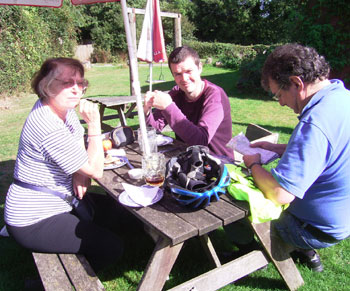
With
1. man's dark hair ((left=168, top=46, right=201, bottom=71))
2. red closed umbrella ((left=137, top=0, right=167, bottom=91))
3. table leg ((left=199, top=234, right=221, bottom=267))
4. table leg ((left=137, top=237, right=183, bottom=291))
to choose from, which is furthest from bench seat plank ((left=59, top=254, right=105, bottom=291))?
red closed umbrella ((left=137, top=0, right=167, bottom=91))

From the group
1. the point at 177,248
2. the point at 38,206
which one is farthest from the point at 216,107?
the point at 38,206

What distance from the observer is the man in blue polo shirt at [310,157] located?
148 centimetres

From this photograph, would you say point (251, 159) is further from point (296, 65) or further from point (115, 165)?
point (115, 165)

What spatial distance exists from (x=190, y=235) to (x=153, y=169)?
2.01 feet

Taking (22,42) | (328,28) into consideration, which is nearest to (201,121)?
(328,28)

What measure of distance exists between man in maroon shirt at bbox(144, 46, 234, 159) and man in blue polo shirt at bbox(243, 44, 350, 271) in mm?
562

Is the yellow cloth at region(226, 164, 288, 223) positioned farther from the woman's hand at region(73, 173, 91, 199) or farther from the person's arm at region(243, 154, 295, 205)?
the woman's hand at region(73, 173, 91, 199)

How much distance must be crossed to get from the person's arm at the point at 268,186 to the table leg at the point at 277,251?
346mm

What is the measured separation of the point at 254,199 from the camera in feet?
5.28

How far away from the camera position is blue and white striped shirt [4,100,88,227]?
1.76m

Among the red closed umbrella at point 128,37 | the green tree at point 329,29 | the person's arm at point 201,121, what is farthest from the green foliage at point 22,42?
the person's arm at point 201,121

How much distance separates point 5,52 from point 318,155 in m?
11.0

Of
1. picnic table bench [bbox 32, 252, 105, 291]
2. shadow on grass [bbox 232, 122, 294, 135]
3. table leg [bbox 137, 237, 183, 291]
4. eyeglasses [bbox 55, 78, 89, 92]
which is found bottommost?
shadow on grass [bbox 232, 122, 294, 135]

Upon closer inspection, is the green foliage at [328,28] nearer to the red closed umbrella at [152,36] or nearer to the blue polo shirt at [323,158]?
the red closed umbrella at [152,36]
